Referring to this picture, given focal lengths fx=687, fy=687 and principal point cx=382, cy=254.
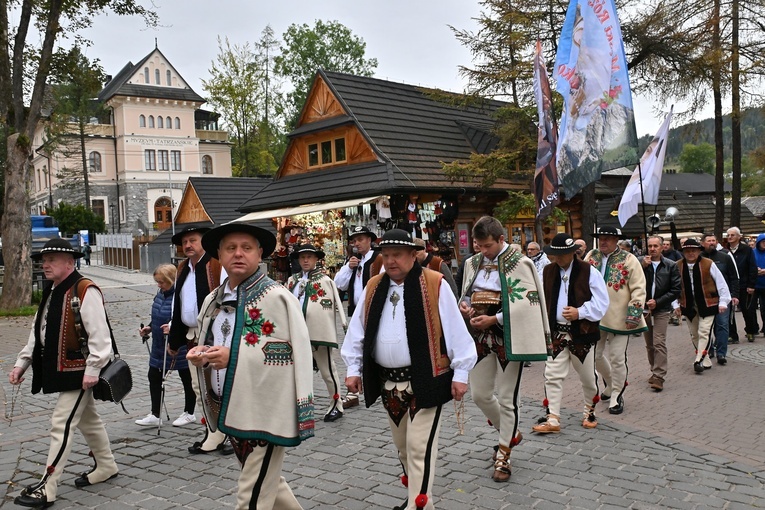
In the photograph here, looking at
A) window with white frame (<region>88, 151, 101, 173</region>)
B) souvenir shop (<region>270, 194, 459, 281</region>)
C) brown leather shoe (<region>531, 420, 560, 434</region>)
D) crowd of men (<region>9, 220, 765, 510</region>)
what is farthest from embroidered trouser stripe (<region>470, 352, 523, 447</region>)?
window with white frame (<region>88, 151, 101, 173</region>)

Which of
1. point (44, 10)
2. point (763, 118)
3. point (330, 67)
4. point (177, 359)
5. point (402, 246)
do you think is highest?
point (330, 67)

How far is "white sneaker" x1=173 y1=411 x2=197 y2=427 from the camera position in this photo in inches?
284

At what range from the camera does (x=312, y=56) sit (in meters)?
48.2

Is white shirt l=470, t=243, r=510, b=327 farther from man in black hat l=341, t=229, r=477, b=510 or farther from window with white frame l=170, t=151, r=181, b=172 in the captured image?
window with white frame l=170, t=151, r=181, b=172

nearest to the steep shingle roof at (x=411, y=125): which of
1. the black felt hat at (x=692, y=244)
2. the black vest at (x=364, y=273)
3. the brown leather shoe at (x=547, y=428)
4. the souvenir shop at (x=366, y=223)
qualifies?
the souvenir shop at (x=366, y=223)

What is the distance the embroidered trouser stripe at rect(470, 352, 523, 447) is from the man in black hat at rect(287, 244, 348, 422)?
2140mm

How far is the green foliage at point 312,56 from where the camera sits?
48062mm

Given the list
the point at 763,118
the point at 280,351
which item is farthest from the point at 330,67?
the point at 280,351

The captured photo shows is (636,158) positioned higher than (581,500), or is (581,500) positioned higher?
(636,158)

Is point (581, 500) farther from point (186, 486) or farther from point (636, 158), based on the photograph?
point (636, 158)

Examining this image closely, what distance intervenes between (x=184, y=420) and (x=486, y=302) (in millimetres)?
3572

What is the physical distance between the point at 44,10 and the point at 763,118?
21.5 m

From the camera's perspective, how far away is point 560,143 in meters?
11.8

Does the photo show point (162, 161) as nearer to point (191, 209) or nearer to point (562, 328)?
point (191, 209)
